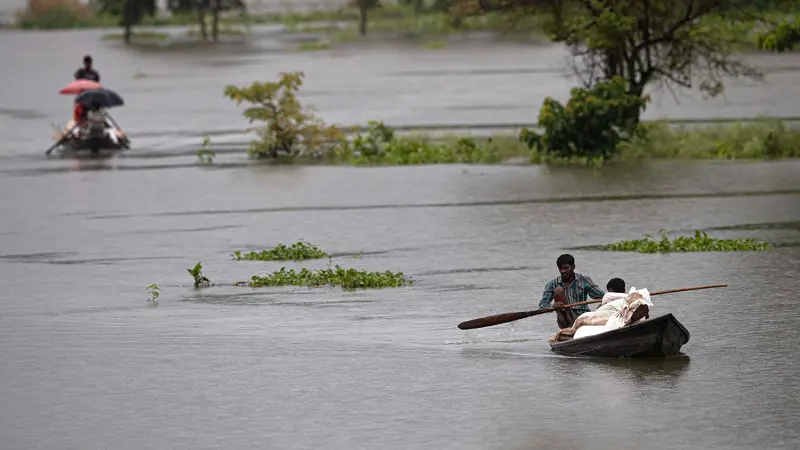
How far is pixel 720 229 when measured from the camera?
24734 millimetres

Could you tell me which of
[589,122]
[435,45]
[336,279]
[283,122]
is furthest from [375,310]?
[435,45]

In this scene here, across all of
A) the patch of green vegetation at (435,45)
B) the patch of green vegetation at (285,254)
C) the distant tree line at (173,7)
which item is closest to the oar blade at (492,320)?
the patch of green vegetation at (285,254)

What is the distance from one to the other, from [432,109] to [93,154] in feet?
59.3

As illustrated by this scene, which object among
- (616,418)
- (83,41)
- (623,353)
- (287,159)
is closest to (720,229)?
(623,353)

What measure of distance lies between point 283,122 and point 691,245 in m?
15.6

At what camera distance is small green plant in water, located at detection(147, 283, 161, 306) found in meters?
19.5

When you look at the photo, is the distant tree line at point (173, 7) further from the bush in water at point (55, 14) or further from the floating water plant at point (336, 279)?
the floating water plant at point (336, 279)

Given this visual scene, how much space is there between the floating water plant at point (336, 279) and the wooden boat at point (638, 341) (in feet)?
16.5

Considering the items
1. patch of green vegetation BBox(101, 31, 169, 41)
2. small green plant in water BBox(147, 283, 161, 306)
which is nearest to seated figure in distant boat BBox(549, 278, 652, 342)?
small green plant in water BBox(147, 283, 161, 306)

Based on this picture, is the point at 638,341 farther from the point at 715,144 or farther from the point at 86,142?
the point at 86,142

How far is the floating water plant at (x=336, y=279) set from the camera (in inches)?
800

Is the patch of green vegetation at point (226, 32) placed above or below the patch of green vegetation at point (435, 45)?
above

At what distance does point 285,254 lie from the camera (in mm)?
22812

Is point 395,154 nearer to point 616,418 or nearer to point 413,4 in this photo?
point 616,418
